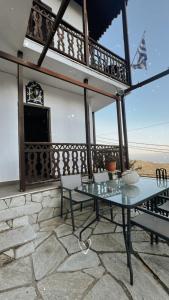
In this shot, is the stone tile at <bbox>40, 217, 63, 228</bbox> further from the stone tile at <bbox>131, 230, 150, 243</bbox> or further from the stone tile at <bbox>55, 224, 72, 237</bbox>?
the stone tile at <bbox>131, 230, 150, 243</bbox>

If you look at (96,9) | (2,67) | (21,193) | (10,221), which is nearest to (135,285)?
(10,221)

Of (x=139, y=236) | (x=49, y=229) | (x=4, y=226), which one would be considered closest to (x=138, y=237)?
(x=139, y=236)

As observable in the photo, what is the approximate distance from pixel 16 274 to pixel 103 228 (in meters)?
1.54

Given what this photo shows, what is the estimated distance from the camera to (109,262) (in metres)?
2.07

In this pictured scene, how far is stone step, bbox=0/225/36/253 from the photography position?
7.34 feet

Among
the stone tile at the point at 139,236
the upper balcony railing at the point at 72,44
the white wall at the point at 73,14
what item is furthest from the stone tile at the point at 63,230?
the white wall at the point at 73,14

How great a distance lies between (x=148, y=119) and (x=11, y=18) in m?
10.5

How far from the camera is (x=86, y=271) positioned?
6.37 ft

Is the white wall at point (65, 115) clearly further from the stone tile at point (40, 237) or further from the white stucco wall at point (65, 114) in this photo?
the stone tile at point (40, 237)

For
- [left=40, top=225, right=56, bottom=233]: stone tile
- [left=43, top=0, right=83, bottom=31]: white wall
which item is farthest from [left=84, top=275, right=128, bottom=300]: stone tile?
[left=43, top=0, right=83, bottom=31]: white wall

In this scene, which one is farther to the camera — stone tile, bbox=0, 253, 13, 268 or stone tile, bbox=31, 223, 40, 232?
stone tile, bbox=31, 223, 40, 232

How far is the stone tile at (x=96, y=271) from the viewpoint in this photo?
1.87m

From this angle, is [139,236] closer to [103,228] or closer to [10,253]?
[103,228]

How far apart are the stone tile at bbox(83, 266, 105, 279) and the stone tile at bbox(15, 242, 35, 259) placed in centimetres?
85
